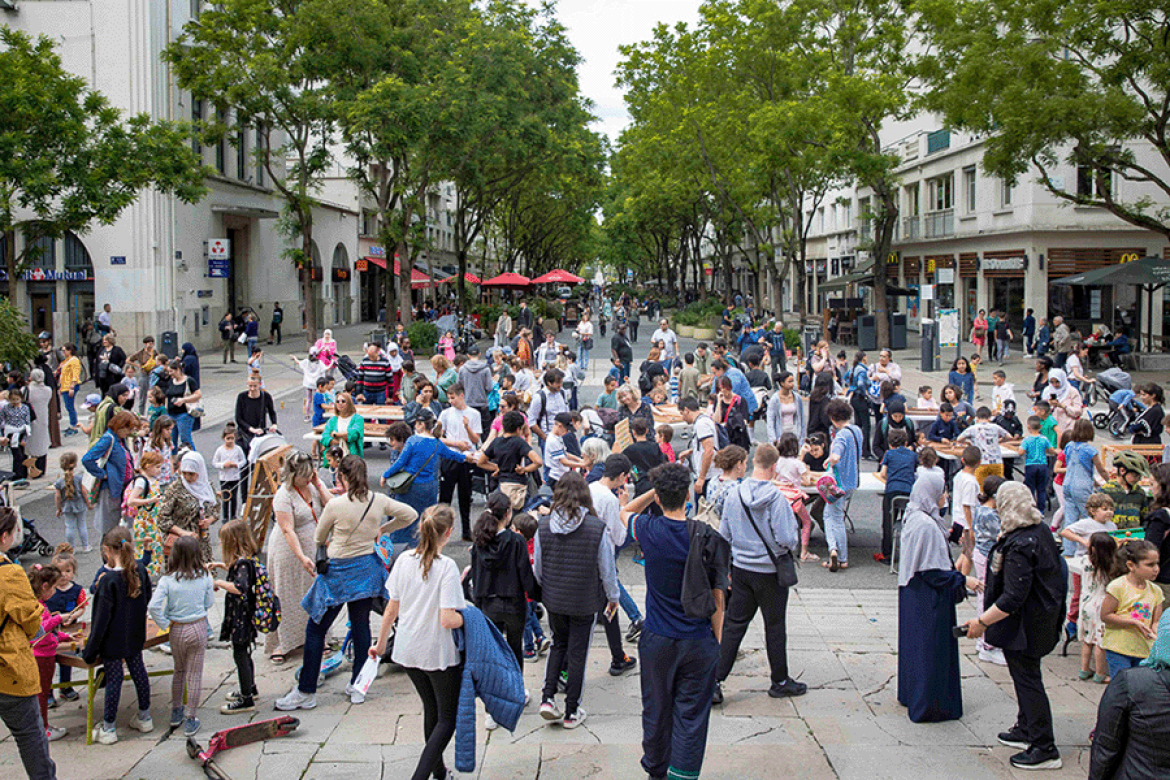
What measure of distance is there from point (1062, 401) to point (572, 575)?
9.53 metres

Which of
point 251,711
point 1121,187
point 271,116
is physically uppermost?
point 271,116

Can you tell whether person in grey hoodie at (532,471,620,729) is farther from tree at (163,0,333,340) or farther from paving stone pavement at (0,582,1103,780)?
tree at (163,0,333,340)

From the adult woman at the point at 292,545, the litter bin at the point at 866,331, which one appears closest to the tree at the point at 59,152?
the adult woman at the point at 292,545

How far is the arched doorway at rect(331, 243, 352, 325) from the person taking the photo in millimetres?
50884

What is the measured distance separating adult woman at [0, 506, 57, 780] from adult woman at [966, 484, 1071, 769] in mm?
5253

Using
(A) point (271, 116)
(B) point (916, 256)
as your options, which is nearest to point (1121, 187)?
(B) point (916, 256)

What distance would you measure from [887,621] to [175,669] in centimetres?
573

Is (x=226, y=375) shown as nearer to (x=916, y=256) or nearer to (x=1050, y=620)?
(x=1050, y=620)

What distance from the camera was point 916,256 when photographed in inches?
1810

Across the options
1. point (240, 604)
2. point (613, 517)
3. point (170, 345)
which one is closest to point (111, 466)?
point (240, 604)

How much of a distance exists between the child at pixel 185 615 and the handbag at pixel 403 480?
9.38 feet

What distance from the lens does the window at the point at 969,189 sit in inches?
1528

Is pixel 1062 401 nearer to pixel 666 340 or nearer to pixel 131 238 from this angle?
pixel 666 340

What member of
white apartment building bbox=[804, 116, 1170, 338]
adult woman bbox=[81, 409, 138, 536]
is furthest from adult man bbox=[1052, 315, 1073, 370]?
adult woman bbox=[81, 409, 138, 536]
